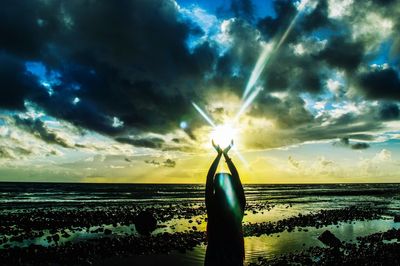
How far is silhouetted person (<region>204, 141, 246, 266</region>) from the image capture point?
456 centimetres

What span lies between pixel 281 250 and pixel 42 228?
18.9m

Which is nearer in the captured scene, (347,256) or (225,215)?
(225,215)

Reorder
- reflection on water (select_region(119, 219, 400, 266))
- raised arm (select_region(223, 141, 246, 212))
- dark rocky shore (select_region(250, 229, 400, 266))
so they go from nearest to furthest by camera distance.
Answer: raised arm (select_region(223, 141, 246, 212))
dark rocky shore (select_region(250, 229, 400, 266))
reflection on water (select_region(119, 219, 400, 266))

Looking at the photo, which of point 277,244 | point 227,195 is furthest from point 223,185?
point 277,244

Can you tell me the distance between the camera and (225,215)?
15.3 ft

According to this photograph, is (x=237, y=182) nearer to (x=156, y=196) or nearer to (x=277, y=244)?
(x=277, y=244)

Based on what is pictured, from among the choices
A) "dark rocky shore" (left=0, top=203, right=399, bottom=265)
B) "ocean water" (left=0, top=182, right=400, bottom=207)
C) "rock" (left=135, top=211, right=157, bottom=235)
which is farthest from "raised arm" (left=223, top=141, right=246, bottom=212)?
"ocean water" (left=0, top=182, right=400, bottom=207)

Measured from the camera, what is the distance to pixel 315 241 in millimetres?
21156

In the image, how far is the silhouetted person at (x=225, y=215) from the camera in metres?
4.56

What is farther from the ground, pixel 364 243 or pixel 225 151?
pixel 225 151

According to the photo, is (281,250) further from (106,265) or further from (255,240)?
(106,265)

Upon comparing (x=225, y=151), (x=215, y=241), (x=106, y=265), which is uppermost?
(x=225, y=151)

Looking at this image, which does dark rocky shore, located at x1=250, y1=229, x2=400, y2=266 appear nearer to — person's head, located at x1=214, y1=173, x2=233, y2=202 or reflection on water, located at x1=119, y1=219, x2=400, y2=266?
reflection on water, located at x1=119, y1=219, x2=400, y2=266

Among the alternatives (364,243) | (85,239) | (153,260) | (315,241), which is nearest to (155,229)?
(85,239)
